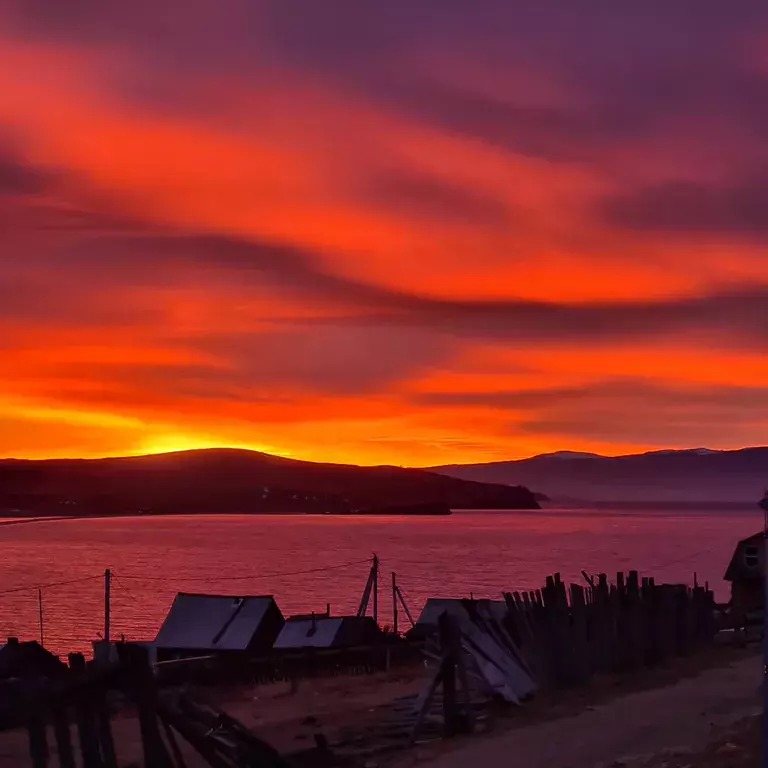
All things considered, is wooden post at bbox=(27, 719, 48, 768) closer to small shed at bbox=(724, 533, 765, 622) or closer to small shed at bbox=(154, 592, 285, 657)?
small shed at bbox=(154, 592, 285, 657)

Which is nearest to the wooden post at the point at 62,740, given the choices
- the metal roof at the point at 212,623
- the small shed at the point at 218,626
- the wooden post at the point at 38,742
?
the wooden post at the point at 38,742

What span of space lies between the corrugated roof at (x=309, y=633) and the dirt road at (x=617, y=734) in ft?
81.9

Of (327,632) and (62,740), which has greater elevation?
(62,740)

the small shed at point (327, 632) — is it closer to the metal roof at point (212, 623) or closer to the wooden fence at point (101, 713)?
the metal roof at point (212, 623)

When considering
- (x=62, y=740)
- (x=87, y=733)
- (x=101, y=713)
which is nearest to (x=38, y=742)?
(x=62, y=740)

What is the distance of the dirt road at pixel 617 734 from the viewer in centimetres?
1370

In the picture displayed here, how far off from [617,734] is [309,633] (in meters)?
29.1

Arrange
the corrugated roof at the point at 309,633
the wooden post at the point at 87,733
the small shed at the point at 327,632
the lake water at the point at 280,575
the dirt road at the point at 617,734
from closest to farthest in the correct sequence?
the wooden post at the point at 87,733 < the dirt road at the point at 617,734 < the corrugated roof at the point at 309,633 < the small shed at the point at 327,632 < the lake water at the point at 280,575

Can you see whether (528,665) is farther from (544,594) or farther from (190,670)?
(190,670)

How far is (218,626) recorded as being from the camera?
138 ft

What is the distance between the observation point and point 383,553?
177375mm

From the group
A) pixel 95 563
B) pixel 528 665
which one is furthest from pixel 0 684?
pixel 95 563

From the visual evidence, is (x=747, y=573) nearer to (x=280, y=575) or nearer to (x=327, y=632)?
(x=327, y=632)

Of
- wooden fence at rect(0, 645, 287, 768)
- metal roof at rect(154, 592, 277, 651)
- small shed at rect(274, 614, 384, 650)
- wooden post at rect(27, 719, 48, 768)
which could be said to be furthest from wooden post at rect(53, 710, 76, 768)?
small shed at rect(274, 614, 384, 650)
